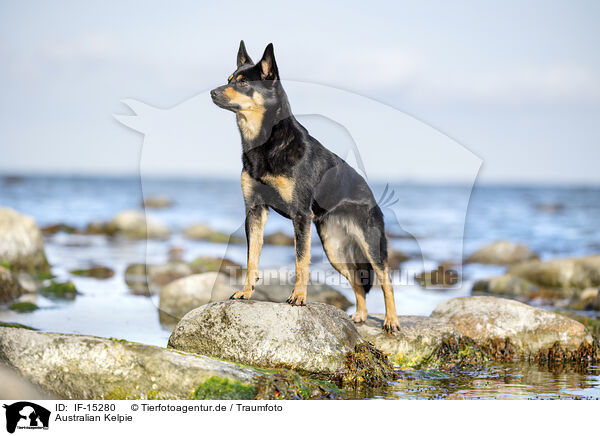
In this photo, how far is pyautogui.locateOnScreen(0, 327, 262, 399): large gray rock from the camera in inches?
202

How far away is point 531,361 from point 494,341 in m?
0.45

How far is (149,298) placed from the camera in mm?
10453

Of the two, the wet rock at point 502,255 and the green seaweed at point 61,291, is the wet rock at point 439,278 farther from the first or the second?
the green seaweed at point 61,291

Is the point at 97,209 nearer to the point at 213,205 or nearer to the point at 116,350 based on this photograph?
the point at 213,205

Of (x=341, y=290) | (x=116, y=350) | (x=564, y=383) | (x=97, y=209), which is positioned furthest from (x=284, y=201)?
(x=97, y=209)

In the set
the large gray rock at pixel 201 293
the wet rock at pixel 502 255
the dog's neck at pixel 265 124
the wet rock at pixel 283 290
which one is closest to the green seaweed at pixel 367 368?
the dog's neck at pixel 265 124

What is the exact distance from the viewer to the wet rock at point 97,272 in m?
12.5

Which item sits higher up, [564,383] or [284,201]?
[284,201]

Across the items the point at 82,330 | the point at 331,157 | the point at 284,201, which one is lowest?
the point at 82,330

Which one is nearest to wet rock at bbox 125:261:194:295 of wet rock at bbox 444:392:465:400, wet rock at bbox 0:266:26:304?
wet rock at bbox 0:266:26:304

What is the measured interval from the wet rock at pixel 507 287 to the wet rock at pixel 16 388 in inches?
363

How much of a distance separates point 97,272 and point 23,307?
3.75 m

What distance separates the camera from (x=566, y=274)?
13078 millimetres

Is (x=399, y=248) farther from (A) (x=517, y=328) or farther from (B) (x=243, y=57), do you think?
(B) (x=243, y=57)
